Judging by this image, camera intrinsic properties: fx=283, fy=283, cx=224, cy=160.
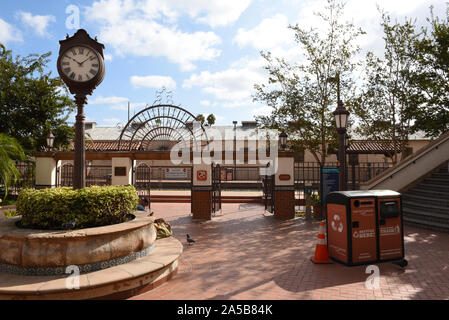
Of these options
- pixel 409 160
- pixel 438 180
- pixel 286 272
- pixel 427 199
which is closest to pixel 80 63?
pixel 286 272

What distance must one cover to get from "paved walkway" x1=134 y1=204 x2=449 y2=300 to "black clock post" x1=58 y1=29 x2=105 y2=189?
2.99 m

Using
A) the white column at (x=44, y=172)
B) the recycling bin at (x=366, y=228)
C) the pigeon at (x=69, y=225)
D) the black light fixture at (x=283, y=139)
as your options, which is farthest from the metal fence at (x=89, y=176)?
the recycling bin at (x=366, y=228)

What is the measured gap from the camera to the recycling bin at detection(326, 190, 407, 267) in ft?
18.2

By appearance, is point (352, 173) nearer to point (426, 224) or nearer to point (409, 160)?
point (409, 160)

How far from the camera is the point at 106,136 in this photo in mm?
36594

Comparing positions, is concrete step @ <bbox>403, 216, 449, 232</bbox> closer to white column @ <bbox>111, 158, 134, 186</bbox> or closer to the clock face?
the clock face

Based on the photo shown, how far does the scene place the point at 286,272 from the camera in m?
5.48

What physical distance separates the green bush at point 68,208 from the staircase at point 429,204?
378 inches

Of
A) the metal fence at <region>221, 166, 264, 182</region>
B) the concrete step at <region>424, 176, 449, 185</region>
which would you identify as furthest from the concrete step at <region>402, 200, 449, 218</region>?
the metal fence at <region>221, 166, 264, 182</region>

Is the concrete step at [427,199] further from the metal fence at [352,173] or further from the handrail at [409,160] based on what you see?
the metal fence at [352,173]

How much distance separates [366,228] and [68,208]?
5.65 meters
